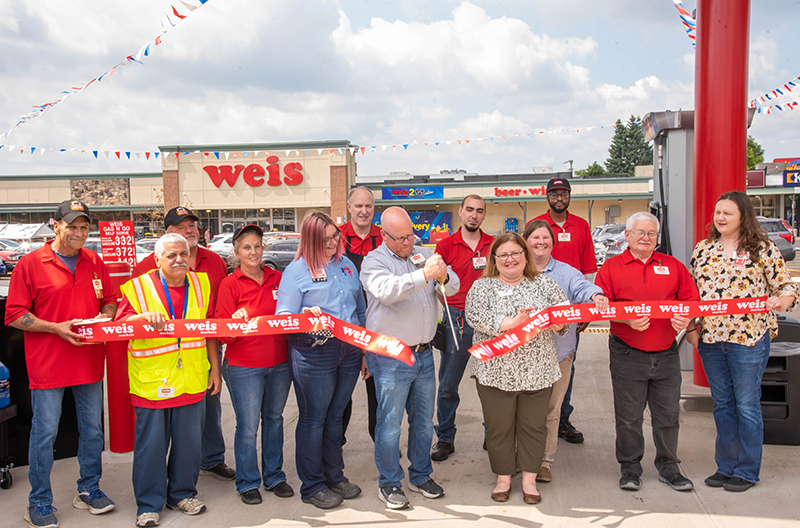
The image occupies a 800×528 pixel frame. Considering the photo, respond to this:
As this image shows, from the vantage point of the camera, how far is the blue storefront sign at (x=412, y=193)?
124 feet

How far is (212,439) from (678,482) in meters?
3.21

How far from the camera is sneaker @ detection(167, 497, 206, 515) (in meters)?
3.41

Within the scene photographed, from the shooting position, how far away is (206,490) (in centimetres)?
381

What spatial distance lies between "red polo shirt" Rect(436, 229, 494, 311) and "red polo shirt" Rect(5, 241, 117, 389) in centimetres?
257

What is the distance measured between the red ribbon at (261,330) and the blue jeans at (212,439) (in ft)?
3.04

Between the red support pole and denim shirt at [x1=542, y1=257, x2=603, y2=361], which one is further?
Answer: the red support pole

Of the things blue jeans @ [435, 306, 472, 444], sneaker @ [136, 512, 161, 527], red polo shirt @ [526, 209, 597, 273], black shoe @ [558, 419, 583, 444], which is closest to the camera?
sneaker @ [136, 512, 161, 527]

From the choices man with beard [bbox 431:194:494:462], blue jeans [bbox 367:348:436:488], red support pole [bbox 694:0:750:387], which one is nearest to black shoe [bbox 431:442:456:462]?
man with beard [bbox 431:194:494:462]

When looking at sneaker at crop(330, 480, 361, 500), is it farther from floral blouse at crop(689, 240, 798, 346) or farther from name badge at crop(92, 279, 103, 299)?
floral blouse at crop(689, 240, 798, 346)

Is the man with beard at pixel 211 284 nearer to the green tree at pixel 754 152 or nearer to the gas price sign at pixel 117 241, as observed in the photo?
the gas price sign at pixel 117 241

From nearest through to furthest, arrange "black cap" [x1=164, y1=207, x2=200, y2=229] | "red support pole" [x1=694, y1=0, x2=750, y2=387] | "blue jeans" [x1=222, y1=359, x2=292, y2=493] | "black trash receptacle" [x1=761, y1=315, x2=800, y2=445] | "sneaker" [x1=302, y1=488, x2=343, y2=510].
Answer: "sneaker" [x1=302, y1=488, x2=343, y2=510] → "blue jeans" [x1=222, y1=359, x2=292, y2=493] → "black cap" [x1=164, y1=207, x2=200, y2=229] → "black trash receptacle" [x1=761, y1=315, x2=800, y2=445] → "red support pole" [x1=694, y1=0, x2=750, y2=387]

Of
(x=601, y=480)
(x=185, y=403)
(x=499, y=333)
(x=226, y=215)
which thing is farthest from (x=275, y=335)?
(x=226, y=215)

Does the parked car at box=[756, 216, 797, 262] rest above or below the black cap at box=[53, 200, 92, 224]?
below

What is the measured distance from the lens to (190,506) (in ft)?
11.2
